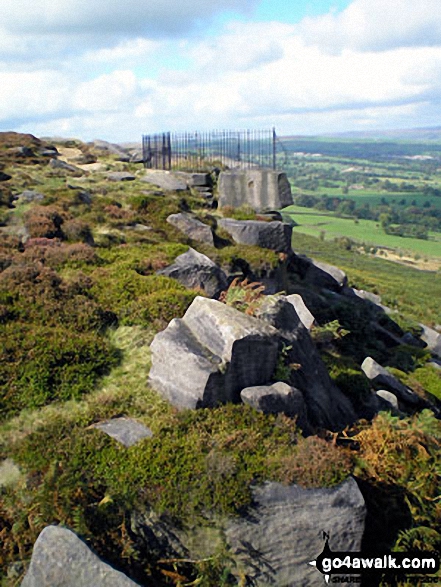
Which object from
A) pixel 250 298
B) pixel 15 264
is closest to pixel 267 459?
pixel 250 298

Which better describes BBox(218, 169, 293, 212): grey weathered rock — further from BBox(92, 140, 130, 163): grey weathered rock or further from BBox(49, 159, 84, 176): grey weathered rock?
BBox(92, 140, 130, 163): grey weathered rock

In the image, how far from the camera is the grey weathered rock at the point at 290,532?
25.7 feet

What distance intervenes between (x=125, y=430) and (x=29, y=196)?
1847 cm

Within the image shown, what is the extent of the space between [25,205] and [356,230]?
143607 mm

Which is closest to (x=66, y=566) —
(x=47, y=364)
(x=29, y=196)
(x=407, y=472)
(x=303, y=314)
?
(x=47, y=364)

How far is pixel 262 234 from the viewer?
2388 centimetres

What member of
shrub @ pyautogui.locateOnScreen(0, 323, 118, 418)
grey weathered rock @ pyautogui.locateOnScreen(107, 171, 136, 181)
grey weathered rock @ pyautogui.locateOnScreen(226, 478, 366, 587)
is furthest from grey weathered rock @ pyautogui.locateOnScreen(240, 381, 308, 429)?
grey weathered rock @ pyautogui.locateOnScreen(107, 171, 136, 181)

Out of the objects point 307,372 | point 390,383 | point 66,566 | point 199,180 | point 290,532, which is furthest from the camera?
point 199,180

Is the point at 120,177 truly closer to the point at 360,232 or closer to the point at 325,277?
the point at 325,277

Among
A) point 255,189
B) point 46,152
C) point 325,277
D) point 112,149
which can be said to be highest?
point 112,149

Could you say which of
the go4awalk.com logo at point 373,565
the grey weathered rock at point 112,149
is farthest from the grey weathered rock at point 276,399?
the grey weathered rock at point 112,149

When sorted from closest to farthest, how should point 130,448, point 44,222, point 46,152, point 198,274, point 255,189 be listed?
point 130,448
point 198,274
point 44,222
point 255,189
point 46,152

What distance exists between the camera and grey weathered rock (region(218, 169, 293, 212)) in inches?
1117

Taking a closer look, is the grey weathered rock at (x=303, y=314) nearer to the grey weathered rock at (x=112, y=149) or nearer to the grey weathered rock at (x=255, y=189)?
the grey weathered rock at (x=255, y=189)
